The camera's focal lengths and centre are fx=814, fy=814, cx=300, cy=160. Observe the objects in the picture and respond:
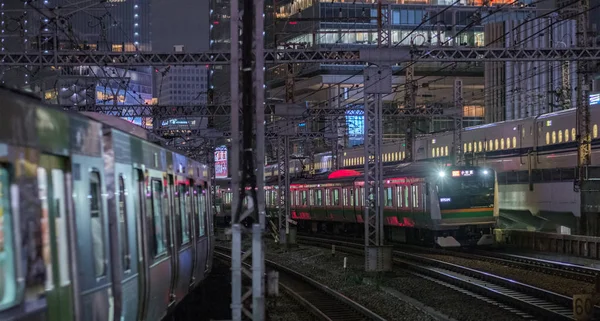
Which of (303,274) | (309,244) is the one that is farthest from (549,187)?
(303,274)

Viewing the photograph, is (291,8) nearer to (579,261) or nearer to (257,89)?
(579,261)

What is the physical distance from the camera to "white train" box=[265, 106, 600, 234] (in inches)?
1193

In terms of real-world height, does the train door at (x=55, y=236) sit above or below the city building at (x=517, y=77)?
below

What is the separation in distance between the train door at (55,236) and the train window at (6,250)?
534mm

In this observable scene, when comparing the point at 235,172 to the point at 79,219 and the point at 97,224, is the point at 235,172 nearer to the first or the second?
the point at 97,224

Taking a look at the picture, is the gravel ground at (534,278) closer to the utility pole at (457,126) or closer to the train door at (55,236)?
the train door at (55,236)

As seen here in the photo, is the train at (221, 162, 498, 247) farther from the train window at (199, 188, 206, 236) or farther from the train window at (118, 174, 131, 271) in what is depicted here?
the train window at (118, 174, 131, 271)

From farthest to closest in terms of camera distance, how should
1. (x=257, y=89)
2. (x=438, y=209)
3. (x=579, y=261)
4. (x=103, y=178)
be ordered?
(x=438, y=209) < (x=579, y=261) < (x=257, y=89) < (x=103, y=178)

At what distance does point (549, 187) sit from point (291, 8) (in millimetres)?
47530

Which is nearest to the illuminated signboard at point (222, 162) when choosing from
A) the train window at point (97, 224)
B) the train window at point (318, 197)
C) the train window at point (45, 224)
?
the train window at point (318, 197)

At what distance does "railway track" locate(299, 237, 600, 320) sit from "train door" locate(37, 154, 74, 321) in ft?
29.5

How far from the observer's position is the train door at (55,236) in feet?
17.2

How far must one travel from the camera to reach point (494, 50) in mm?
23125

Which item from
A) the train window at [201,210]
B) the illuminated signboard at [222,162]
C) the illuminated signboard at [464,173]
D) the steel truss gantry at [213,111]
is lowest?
the train window at [201,210]
